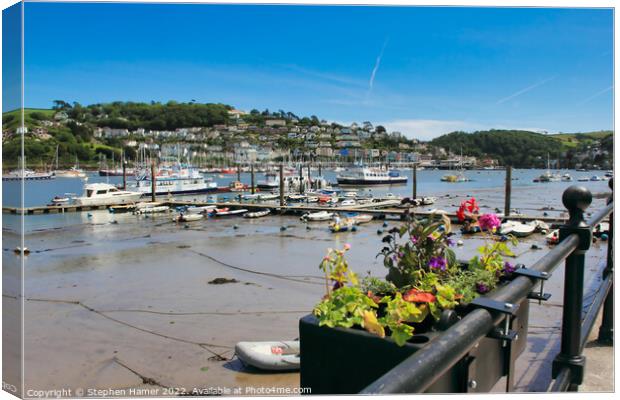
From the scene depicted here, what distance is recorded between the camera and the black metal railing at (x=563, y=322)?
581 mm

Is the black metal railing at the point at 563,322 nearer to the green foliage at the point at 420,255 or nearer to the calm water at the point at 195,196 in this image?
the green foliage at the point at 420,255

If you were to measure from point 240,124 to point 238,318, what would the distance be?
16171 millimetres

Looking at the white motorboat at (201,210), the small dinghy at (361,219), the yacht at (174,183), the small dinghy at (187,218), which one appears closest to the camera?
the small dinghy at (361,219)

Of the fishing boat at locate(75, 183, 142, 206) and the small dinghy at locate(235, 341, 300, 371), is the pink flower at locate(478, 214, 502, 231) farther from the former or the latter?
the fishing boat at locate(75, 183, 142, 206)

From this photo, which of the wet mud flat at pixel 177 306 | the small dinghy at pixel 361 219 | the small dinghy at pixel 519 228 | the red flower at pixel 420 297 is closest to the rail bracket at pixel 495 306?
the red flower at pixel 420 297

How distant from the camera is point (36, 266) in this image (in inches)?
501

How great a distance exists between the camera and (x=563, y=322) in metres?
1.45

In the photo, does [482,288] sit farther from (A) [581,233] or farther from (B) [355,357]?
Result: (B) [355,357]

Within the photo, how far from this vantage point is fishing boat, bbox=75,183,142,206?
30.0 m

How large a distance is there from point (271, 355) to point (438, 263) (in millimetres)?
3835

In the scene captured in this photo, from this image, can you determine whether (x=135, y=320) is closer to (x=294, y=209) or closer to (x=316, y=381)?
(x=316, y=381)

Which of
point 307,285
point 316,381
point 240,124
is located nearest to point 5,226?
point 316,381

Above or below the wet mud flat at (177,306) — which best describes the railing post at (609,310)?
above

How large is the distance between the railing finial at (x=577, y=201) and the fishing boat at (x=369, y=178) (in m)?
54.0
